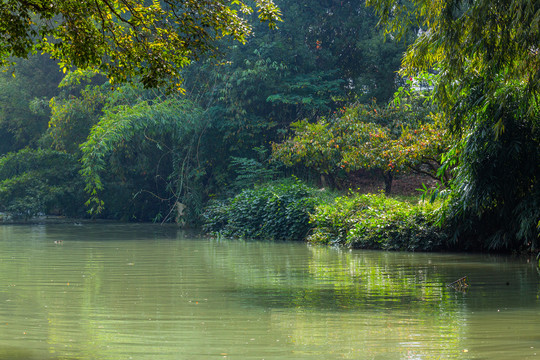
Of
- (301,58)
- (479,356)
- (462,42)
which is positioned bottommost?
(479,356)

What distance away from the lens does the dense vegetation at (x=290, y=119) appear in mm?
10125

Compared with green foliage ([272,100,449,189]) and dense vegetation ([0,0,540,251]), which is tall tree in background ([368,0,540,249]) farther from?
green foliage ([272,100,449,189])

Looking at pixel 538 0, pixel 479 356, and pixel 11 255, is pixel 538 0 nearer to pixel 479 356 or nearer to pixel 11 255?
pixel 479 356

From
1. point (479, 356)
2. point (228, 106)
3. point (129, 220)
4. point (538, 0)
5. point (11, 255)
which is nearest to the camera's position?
point (479, 356)

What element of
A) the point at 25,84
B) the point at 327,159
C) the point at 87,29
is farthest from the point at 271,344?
the point at 25,84

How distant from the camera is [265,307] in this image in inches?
334

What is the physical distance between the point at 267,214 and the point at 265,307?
1414 cm

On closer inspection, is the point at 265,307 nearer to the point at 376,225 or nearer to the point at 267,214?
the point at 376,225

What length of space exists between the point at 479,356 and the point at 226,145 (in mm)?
25633

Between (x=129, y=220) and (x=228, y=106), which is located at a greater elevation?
(x=228, y=106)

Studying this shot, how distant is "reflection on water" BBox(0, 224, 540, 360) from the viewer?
6.13 meters

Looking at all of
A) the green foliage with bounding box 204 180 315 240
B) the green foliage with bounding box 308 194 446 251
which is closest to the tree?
the green foliage with bounding box 308 194 446 251

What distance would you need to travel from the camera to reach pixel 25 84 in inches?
1431

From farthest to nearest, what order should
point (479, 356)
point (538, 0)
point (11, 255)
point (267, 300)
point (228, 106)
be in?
point (228, 106) < point (11, 255) < point (538, 0) < point (267, 300) < point (479, 356)
